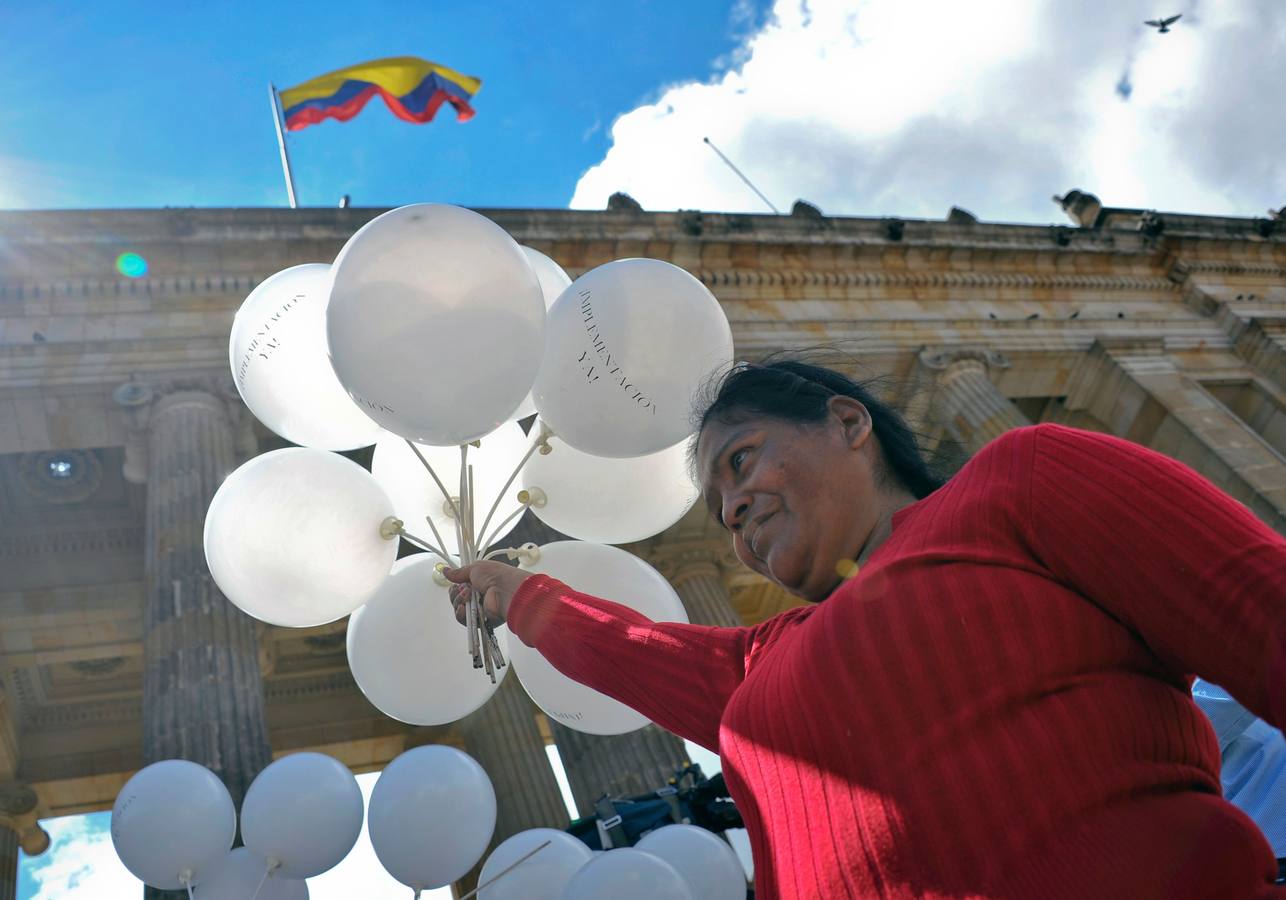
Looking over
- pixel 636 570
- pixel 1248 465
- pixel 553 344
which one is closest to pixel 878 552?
pixel 553 344

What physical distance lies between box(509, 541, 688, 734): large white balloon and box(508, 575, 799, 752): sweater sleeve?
56.6 inches

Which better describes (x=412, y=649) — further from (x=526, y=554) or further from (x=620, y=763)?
(x=620, y=763)

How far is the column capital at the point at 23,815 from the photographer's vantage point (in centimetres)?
1389

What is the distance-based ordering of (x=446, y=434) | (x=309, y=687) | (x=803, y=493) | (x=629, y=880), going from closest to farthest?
(x=803, y=493)
(x=446, y=434)
(x=629, y=880)
(x=309, y=687)

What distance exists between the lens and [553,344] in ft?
13.0

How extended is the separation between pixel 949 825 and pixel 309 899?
4.65m

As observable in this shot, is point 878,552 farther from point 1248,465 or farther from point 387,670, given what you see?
point 1248,465

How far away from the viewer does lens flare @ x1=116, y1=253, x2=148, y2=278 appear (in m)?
11.6

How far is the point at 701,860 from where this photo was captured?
184 inches

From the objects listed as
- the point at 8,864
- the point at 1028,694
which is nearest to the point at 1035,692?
the point at 1028,694

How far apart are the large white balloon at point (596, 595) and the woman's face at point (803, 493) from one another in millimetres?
2075

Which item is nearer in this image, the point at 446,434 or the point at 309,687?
the point at 446,434

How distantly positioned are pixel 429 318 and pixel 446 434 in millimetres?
474

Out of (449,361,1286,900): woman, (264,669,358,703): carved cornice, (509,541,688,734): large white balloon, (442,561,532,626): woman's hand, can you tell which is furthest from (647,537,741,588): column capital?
(449,361,1286,900): woman
